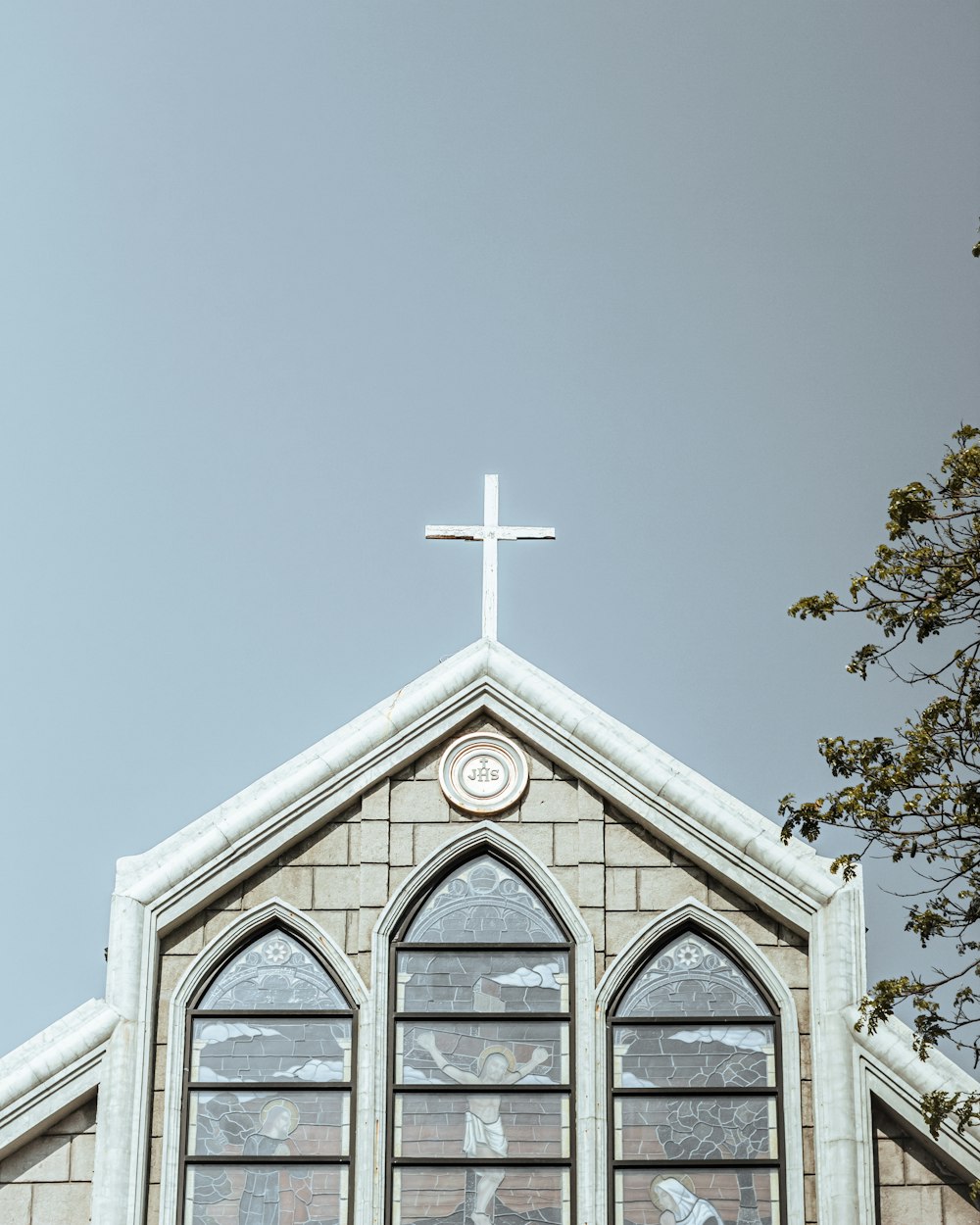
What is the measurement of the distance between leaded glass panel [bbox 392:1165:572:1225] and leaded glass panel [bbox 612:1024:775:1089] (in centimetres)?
100

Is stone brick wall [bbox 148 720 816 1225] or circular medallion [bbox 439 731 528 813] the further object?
circular medallion [bbox 439 731 528 813]

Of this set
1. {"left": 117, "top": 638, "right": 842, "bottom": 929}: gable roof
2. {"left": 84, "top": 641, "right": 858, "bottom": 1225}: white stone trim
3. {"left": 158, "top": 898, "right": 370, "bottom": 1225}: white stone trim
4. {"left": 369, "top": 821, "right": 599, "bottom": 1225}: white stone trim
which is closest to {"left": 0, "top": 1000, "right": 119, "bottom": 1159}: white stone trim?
{"left": 84, "top": 641, "right": 858, "bottom": 1225}: white stone trim

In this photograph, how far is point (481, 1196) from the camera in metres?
16.0

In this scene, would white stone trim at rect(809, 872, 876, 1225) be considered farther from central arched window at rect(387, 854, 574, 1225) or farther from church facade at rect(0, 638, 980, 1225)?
central arched window at rect(387, 854, 574, 1225)

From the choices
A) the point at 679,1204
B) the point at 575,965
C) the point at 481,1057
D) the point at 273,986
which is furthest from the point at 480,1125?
the point at 273,986

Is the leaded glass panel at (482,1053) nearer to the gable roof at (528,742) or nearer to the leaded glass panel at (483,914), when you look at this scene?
the leaded glass panel at (483,914)

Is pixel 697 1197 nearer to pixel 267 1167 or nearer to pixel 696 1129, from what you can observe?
pixel 696 1129

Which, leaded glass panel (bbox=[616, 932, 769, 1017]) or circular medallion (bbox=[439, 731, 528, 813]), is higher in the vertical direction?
circular medallion (bbox=[439, 731, 528, 813])

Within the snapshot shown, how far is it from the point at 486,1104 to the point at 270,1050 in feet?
5.94

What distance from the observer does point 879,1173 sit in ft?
52.4

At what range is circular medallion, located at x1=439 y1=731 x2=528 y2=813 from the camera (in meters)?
17.2

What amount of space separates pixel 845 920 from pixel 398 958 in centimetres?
366

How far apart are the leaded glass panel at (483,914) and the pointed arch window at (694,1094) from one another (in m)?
0.93

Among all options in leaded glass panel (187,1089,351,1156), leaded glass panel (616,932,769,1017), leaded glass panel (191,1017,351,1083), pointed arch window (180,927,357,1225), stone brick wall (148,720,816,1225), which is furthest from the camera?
stone brick wall (148,720,816,1225)
